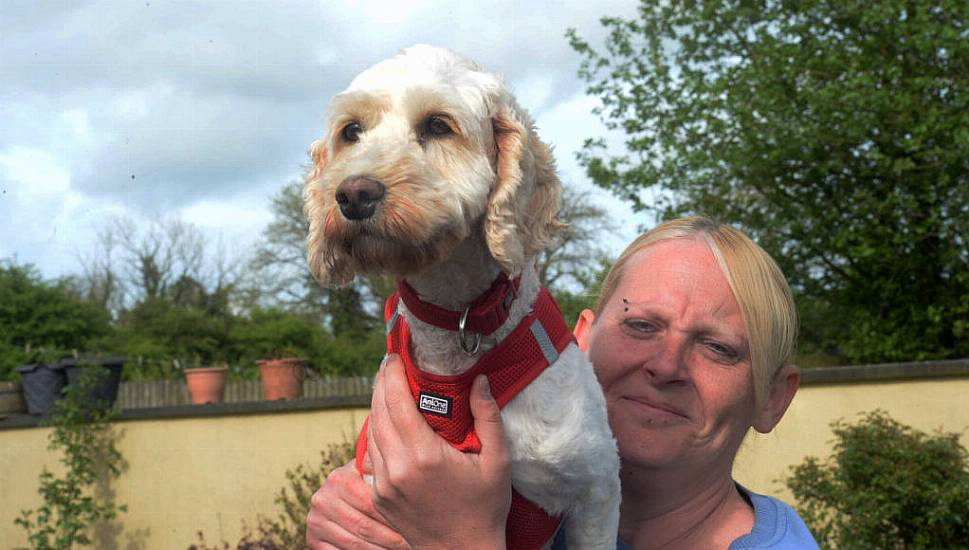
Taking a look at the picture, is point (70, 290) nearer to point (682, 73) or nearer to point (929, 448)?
point (682, 73)

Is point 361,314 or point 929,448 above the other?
point 361,314

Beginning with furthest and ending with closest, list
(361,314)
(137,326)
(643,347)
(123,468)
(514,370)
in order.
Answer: (361,314) < (137,326) < (123,468) < (643,347) < (514,370)

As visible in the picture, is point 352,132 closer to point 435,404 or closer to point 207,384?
point 435,404

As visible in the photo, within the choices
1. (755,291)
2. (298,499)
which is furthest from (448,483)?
(298,499)

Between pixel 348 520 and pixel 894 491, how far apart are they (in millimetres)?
6119

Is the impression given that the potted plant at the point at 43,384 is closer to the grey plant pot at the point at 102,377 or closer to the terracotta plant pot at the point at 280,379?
the grey plant pot at the point at 102,377

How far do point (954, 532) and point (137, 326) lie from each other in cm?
2266

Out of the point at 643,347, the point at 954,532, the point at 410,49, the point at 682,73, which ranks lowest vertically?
the point at 954,532

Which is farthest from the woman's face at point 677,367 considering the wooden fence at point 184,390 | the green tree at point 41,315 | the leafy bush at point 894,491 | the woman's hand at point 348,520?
the green tree at point 41,315

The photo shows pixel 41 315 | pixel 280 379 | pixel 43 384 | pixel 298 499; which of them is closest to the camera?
pixel 298 499

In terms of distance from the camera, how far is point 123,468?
35.7ft

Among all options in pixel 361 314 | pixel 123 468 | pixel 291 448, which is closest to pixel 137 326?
pixel 361 314

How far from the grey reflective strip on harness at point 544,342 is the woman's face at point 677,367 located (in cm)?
45

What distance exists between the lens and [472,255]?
2102 mm
